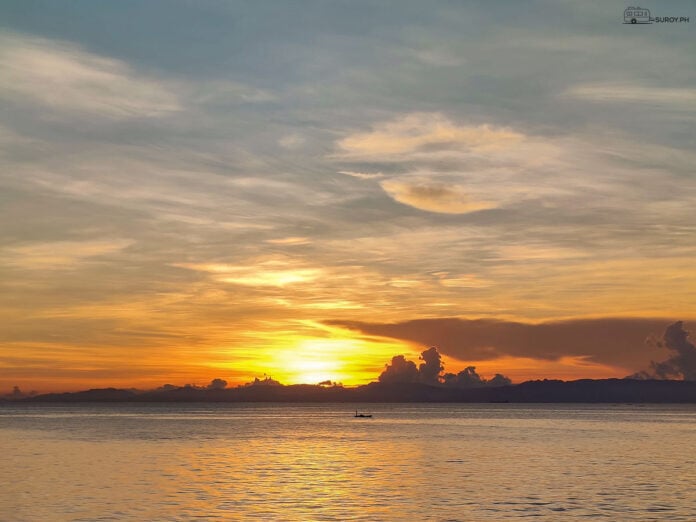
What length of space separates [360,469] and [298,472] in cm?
749

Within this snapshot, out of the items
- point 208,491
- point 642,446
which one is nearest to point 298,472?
point 208,491

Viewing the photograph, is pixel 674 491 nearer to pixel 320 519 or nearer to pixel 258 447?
pixel 320 519

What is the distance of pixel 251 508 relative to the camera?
60.2m

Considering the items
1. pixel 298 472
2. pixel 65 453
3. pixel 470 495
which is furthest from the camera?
pixel 65 453

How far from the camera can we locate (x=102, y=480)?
7988 centimetres

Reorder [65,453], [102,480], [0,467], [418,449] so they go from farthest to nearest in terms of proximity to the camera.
Result: [418,449]
[65,453]
[0,467]
[102,480]

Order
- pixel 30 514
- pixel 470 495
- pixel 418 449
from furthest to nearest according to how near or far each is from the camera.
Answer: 1. pixel 418 449
2. pixel 470 495
3. pixel 30 514

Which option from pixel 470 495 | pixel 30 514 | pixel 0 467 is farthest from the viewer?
pixel 0 467

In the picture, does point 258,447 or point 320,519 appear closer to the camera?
point 320,519

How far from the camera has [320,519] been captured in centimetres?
5509

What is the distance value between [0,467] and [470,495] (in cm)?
5323

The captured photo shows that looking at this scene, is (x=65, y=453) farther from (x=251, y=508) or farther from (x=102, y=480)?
(x=251, y=508)

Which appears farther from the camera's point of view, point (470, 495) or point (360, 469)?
point (360, 469)

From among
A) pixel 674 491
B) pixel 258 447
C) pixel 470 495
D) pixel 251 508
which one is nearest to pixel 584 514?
pixel 470 495
